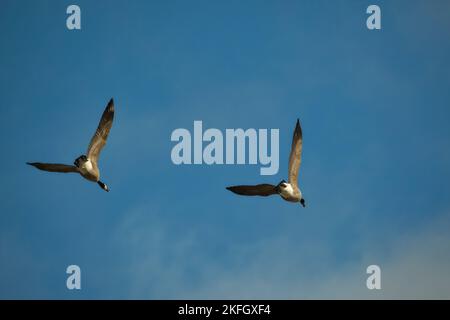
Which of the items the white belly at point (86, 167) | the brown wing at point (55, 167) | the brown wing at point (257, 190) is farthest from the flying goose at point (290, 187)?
the brown wing at point (55, 167)

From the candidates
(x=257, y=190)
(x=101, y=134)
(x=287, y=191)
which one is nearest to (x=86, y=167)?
(x=101, y=134)

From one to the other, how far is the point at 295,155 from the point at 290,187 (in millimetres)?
1239

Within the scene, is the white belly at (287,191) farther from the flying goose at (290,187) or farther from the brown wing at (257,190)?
the brown wing at (257,190)

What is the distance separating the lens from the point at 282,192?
33969mm

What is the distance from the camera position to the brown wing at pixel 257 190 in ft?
111

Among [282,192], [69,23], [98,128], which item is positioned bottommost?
[282,192]
